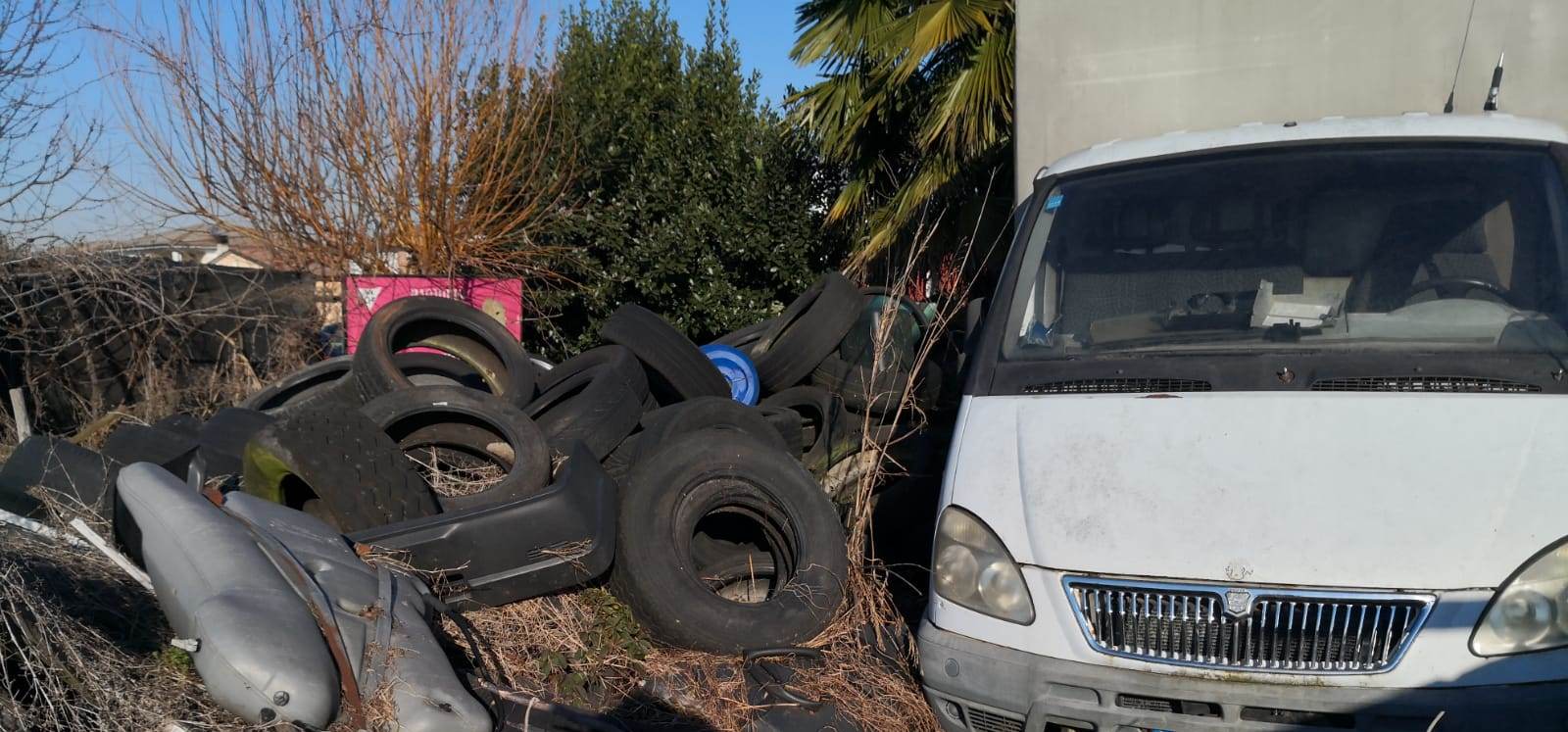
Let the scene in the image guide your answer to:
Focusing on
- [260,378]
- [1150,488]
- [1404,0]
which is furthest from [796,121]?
[1150,488]

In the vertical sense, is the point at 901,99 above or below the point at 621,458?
above

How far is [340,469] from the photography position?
4.21 m

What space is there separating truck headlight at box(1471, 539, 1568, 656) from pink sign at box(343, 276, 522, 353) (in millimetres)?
7123

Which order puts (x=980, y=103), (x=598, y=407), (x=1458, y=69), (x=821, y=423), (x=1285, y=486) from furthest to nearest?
(x=980, y=103), (x=821, y=423), (x=598, y=407), (x=1458, y=69), (x=1285, y=486)

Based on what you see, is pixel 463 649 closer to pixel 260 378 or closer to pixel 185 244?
pixel 260 378

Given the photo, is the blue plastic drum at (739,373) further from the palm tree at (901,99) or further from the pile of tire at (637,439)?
the palm tree at (901,99)

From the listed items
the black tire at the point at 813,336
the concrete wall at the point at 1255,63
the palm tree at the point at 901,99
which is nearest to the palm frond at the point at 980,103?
the palm tree at the point at 901,99

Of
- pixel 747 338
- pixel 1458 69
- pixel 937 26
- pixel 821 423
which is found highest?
pixel 937 26

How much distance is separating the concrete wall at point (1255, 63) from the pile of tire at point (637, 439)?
5.29 ft

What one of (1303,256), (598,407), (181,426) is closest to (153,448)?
(181,426)

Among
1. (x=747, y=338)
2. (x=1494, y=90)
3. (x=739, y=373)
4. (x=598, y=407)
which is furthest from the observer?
(x=747, y=338)

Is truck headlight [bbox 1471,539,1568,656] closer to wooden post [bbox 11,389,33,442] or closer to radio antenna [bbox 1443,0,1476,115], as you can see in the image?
radio antenna [bbox 1443,0,1476,115]

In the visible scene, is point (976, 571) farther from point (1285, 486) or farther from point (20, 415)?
point (20, 415)

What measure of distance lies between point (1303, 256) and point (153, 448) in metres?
5.24
